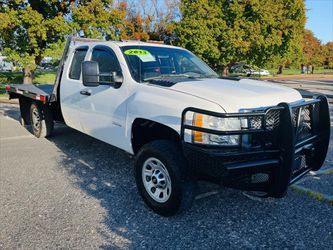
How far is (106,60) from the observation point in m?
4.63

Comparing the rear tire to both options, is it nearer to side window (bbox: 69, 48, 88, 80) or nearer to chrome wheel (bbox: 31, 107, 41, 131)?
chrome wheel (bbox: 31, 107, 41, 131)

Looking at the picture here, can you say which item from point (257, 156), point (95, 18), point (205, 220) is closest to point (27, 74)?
point (95, 18)

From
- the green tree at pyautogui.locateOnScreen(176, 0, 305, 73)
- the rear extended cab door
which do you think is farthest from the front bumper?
the green tree at pyautogui.locateOnScreen(176, 0, 305, 73)

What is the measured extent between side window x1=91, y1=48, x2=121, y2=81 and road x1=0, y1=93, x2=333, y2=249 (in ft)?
5.12

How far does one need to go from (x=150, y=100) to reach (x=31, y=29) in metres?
13.6

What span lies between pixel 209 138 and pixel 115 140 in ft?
5.59

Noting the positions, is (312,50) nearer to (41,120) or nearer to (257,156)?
(41,120)

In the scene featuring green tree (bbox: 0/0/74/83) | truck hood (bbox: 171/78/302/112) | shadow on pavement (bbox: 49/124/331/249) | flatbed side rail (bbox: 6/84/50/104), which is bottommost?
shadow on pavement (bbox: 49/124/331/249)

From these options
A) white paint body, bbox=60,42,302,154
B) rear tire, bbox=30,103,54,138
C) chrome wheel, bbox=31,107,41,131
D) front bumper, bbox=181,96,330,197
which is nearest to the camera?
front bumper, bbox=181,96,330,197

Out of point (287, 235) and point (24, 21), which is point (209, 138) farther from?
point (24, 21)

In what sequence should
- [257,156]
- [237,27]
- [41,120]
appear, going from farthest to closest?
[237,27] < [41,120] < [257,156]

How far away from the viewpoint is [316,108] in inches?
147

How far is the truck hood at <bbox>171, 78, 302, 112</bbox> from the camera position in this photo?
10.2 ft

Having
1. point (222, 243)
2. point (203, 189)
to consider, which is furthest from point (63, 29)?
point (222, 243)
